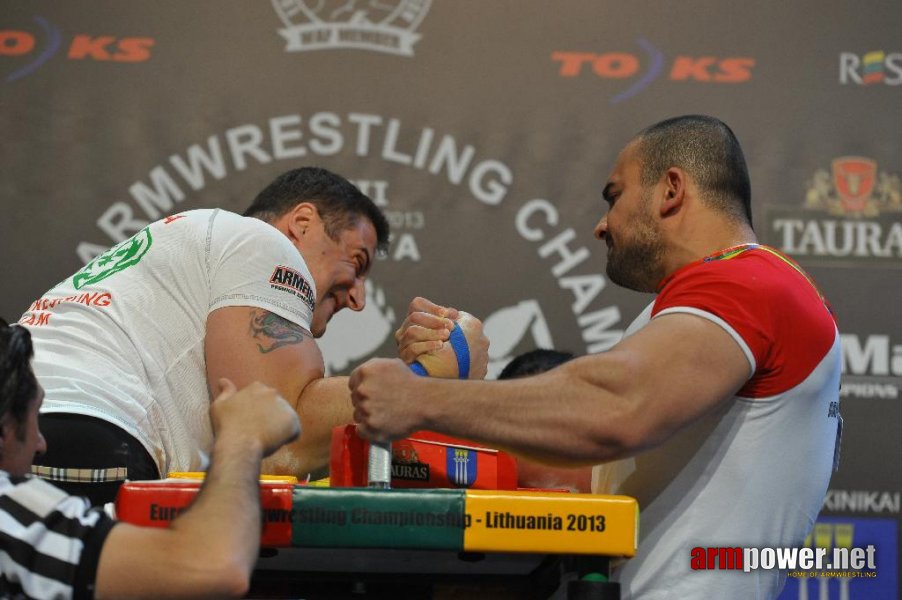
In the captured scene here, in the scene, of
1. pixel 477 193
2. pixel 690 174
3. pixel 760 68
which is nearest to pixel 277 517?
pixel 690 174

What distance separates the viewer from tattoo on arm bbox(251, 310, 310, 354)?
6.20 ft

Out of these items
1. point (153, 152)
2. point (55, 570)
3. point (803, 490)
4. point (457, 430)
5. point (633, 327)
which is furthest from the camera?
point (153, 152)

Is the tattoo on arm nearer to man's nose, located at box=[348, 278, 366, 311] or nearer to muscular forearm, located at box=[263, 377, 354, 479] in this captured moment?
muscular forearm, located at box=[263, 377, 354, 479]

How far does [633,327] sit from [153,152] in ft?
6.05

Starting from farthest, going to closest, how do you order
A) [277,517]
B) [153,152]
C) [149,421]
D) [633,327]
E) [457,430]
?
[153,152], [149,421], [633,327], [457,430], [277,517]

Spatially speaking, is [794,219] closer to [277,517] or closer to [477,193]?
[477,193]

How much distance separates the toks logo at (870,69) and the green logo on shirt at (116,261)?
216cm

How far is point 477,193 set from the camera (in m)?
3.17

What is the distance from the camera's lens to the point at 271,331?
1.91 m

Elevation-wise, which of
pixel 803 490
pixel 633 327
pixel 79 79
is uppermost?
pixel 79 79

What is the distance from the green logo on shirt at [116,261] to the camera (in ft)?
6.68

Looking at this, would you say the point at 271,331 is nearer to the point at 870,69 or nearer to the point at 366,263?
the point at 366,263

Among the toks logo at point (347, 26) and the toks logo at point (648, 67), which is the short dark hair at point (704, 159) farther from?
the toks logo at point (347, 26)

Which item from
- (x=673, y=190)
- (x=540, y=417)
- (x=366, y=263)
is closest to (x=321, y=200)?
(x=366, y=263)
